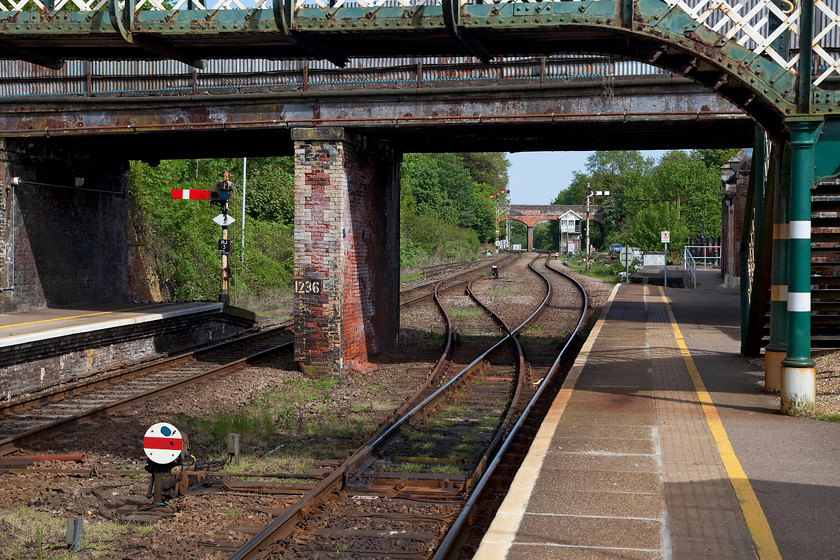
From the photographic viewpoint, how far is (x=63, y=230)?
56.1 ft

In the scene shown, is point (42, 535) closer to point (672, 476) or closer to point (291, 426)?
point (291, 426)

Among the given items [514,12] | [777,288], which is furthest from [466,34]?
[777,288]

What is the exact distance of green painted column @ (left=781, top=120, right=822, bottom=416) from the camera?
844cm

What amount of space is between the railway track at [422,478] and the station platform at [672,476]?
2.43 feet

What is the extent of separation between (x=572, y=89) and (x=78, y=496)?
30.8 feet

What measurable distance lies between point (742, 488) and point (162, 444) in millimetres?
4588

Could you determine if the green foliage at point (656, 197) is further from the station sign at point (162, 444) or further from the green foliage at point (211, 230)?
the station sign at point (162, 444)

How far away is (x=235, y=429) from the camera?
10.1 metres

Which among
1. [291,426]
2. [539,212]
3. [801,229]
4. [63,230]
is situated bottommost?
[291,426]

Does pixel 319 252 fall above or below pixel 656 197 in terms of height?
below

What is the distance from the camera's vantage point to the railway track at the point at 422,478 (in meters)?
6.17

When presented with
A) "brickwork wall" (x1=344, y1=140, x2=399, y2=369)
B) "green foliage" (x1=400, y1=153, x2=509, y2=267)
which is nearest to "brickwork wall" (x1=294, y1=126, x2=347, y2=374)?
"brickwork wall" (x1=344, y1=140, x2=399, y2=369)

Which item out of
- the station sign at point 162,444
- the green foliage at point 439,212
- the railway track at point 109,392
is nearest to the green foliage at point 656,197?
the green foliage at point 439,212

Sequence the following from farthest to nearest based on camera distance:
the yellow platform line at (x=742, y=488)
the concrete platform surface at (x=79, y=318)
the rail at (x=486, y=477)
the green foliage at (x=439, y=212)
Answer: the green foliage at (x=439, y=212) → the concrete platform surface at (x=79, y=318) → the rail at (x=486, y=477) → the yellow platform line at (x=742, y=488)
